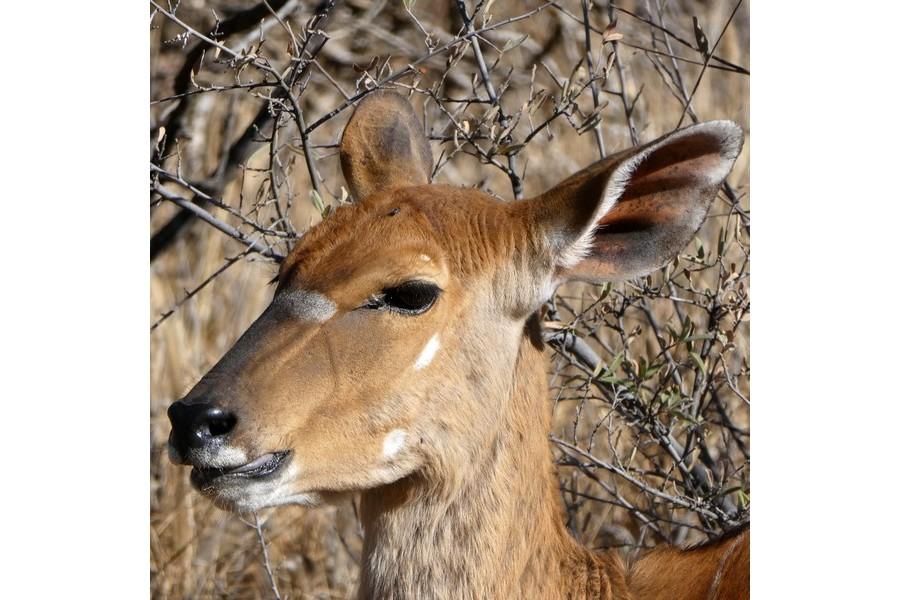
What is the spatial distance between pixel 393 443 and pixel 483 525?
0.76ft

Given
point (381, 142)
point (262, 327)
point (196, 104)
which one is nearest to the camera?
point (262, 327)

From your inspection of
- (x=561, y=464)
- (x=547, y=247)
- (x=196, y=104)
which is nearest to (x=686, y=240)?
(x=547, y=247)

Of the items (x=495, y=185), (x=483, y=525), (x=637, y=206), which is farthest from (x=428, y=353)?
(x=495, y=185)

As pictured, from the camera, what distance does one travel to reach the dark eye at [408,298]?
2375 millimetres

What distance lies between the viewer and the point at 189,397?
226 cm

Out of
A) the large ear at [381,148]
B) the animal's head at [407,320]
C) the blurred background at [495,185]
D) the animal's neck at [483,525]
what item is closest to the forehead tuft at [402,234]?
the animal's head at [407,320]

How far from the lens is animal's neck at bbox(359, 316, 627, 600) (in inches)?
95.0

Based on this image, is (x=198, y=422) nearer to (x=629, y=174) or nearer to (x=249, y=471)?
(x=249, y=471)

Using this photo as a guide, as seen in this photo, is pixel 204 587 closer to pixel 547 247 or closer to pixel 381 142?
pixel 381 142

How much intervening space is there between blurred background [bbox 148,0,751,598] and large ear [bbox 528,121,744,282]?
2.12 feet

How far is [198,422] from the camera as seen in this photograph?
2.23 metres

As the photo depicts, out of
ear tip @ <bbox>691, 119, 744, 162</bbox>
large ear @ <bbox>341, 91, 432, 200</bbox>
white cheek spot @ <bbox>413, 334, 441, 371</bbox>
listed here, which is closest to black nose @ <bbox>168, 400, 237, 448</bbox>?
white cheek spot @ <bbox>413, 334, 441, 371</bbox>

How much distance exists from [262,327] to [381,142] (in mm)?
674
